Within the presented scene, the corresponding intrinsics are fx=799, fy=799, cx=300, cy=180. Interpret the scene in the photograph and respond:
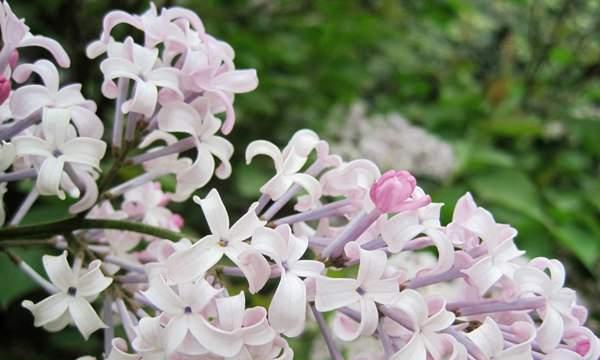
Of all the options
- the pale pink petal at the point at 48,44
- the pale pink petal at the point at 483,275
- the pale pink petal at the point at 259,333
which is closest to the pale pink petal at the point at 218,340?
the pale pink petal at the point at 259,333

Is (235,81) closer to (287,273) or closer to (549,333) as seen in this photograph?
(287,273)

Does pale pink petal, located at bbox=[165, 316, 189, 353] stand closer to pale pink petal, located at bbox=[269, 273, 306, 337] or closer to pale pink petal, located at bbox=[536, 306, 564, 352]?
pale pink petal, located at bbox=[269, 273, 306, 337]

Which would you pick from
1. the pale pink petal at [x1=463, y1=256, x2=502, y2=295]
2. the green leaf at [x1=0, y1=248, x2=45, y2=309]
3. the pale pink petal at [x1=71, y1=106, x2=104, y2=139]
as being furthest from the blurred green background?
the pale pink petal at [x1=463, y1=256, x2=502, y2=295]

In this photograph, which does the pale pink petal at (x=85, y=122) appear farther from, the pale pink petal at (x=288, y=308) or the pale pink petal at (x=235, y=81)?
the pale pink petal at (x=288, y=308)

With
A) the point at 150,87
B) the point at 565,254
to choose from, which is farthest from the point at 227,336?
the point at 565,254

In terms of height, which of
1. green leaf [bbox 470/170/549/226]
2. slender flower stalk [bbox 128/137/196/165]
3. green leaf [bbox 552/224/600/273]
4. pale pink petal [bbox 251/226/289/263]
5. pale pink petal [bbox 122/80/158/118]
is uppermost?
pale pink petal [bbox 122/80/158/118]

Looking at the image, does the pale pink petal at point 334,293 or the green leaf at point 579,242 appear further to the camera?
the green leaf at point 579,242
